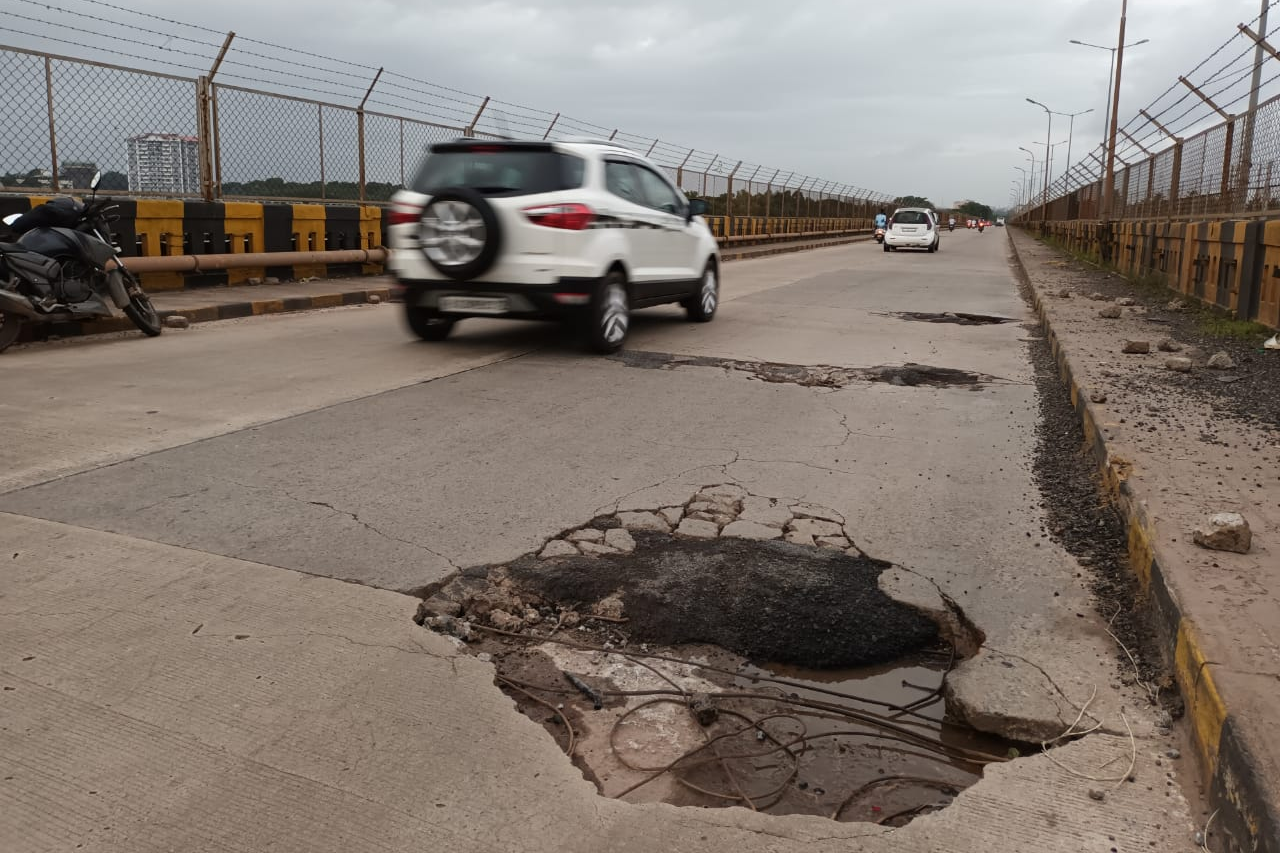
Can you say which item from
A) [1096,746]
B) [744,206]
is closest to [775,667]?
[1096,746]

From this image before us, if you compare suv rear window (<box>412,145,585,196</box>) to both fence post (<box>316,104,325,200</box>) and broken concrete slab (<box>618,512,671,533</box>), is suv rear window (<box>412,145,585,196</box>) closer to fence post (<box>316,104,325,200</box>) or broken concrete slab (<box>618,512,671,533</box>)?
broken concrete slab (<box>618,512,671,533</box>)

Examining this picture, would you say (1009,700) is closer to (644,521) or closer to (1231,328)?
(644,521)

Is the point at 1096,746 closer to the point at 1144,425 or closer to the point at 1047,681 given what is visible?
the point at 1047,681

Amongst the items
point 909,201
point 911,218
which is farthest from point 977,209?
point 911,218

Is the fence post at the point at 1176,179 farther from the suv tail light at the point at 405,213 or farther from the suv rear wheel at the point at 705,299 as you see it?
the suv tail light at the point at 405,213

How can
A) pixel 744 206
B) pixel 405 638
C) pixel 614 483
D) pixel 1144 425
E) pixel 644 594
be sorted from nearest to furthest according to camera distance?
pixel 405 638
pixel 644 594
pixel 614 483
pixel 1144 425
pixel 744 206

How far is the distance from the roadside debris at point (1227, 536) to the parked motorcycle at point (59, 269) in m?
8.33

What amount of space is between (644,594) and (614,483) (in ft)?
4.48

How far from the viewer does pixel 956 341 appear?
411 inches

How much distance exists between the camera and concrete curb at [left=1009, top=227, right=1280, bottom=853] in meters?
2.12

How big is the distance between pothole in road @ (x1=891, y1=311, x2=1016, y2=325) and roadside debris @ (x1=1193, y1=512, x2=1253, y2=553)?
8.77 metres

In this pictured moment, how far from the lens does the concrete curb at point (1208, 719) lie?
6.97 ft

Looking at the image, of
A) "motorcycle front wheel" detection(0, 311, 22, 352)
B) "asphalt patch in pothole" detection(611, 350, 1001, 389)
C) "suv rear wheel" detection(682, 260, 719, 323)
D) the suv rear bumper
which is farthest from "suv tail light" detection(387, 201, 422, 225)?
"suv rear wheel" detection(682, 260, 719, 323)

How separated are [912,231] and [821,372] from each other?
29.6 meters
